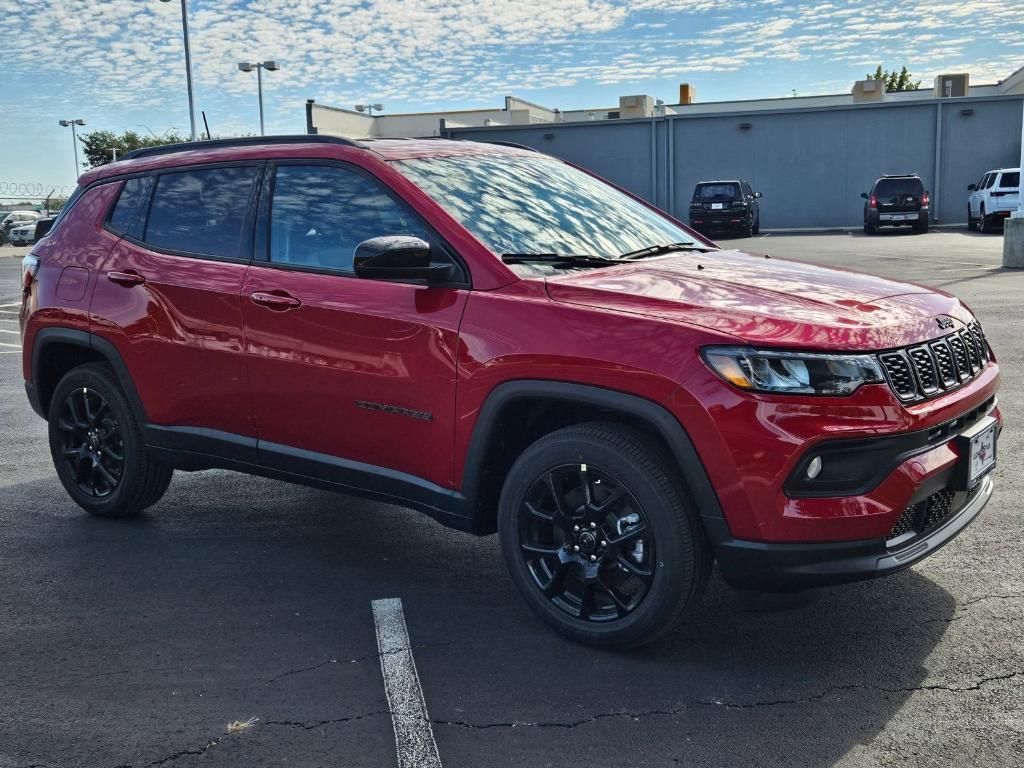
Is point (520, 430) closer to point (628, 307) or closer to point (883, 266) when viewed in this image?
point (628, 307)

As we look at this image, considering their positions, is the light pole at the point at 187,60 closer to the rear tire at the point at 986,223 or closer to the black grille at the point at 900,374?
the rear tire at the point at 986,223

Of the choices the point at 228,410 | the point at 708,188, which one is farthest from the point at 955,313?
the point at 708,188

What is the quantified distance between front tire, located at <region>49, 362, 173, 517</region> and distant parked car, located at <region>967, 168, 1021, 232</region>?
28110 millimetres

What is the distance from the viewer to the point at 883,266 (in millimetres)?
19891

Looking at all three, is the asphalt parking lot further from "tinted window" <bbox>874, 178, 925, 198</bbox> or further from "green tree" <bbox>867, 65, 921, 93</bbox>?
"green tree" <bbox>867, 65, 921, 93</bbox>

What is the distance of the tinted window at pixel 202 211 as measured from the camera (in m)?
4.86

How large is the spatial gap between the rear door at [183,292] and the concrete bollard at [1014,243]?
16.4 metres

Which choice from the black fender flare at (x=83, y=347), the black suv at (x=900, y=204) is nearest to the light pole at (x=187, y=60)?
the black suv at (x=900, y=204)

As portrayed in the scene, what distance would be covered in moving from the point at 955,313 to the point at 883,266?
55.1ft

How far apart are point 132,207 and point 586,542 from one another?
10.1 feet

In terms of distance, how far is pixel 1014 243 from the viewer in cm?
1817

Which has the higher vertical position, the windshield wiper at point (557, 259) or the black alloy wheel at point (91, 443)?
the windshield wiper at point (557, 259)

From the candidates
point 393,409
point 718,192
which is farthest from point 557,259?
point 718,192

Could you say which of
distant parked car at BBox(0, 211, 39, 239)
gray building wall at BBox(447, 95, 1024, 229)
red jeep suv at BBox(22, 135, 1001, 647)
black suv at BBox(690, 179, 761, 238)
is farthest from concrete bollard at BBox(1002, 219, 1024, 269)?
distant parked car at BBox(0, 211, 39, 239)
